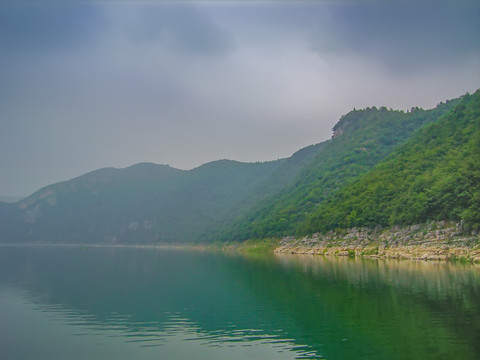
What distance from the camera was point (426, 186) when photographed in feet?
283

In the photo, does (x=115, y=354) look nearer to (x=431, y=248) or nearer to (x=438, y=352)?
(x=438, y=352)

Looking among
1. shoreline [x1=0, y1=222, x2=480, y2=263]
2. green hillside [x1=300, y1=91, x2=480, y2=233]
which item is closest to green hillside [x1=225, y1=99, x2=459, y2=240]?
green hillside [x1=300, y1=91, x2=480, y2=233]

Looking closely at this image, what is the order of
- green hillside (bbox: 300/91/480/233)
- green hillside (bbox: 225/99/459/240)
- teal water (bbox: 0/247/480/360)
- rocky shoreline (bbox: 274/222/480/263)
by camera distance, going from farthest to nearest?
green hillside (bbox: 225/99/459/240)
green hillside (bbox: 300/91/480/233)
rocky shoreline (bbox: 274/222/480/263)
teal water (bbox: 0/247/480/360)

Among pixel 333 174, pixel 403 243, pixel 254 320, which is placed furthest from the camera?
pixel 333 174

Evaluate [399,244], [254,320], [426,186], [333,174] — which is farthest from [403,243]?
[333,174]

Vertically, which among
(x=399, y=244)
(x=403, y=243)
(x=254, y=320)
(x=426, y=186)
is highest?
(x=426, y=186)

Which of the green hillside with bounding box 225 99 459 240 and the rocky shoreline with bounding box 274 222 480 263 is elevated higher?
the green hillside with bounding box 225 99 459 240

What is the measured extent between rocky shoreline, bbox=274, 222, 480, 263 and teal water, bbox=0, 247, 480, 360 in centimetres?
1967

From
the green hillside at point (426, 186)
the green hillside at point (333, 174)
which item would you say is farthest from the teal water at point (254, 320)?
the green hillside at point (333, 174)

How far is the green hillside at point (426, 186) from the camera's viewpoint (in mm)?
70938

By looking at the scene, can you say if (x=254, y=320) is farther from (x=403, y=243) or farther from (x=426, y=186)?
(x=426, y=186)

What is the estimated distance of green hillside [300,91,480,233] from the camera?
70938mm

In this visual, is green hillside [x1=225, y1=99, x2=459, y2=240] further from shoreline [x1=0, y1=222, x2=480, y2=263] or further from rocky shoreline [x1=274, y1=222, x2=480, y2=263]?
rocky shoreline [x1=274, y1=222, x2=480, y2=263]

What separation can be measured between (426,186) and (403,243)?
15.8m
